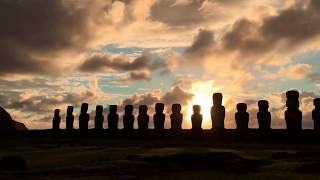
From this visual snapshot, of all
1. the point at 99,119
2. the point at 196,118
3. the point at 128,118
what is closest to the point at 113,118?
the point at 99,119

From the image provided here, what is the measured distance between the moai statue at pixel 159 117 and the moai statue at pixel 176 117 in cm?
149

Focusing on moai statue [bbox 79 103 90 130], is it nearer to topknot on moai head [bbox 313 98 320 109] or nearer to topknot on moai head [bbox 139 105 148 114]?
topknot on moai head [bbox 139 105 148 114]

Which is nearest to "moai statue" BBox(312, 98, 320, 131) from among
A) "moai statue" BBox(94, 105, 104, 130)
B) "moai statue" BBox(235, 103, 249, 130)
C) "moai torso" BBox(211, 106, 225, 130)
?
"moai statue" BBox(235, 103, 249, 130)

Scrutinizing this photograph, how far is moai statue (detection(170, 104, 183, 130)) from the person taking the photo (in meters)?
56.5

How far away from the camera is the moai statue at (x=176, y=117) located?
185 ft

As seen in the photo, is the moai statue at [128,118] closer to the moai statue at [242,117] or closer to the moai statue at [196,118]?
the moai statue at [196,118]

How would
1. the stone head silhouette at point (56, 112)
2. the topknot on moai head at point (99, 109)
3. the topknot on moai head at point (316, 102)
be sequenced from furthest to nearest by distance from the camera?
the stone head silhouette at point (56, 112)
the topknot on moai head at point (99, 109)
the topknot on moai head at point (316, 102)

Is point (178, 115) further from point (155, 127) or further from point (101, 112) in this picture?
point (101, 112)

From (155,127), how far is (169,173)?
37.4 m

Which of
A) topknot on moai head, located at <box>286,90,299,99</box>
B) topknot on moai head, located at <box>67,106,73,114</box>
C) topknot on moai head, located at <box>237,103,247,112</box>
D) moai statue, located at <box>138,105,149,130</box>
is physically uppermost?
topknot on moai head, located at <box>286,90,299,99</box>

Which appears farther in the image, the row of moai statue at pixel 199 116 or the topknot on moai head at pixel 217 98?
the topknot on moai head at pixel 217 98

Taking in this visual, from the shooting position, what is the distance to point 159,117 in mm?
58219

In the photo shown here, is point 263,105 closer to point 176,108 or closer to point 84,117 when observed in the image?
point 176,108

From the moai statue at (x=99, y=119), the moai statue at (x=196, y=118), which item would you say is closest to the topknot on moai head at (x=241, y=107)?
the moai statue at (x=196, y=118)
